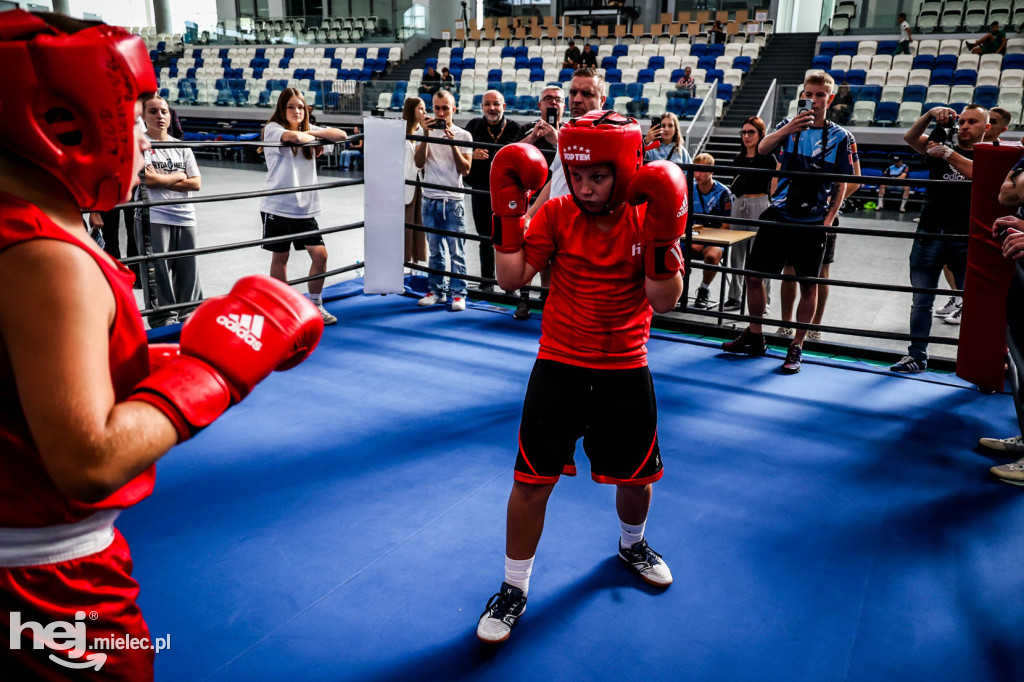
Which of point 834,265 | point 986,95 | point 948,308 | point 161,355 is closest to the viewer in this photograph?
point 161,355

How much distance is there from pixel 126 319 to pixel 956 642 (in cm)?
189

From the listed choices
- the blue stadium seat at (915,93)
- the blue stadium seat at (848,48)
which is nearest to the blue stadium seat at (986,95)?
the blue stadium seat at (915,93)

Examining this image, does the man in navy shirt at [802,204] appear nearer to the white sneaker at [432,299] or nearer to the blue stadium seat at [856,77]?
A: the white sneaker at [432,299]

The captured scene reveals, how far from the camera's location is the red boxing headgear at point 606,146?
60.8 inches

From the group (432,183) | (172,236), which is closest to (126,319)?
(172,236)

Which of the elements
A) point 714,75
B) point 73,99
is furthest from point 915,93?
point 73,99

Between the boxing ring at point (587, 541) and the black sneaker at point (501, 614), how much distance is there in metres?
0.03

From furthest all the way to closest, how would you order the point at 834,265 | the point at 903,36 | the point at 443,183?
the point at 903,36 → the point at 834,265 → the point at 443,183

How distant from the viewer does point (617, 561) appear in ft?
6.57

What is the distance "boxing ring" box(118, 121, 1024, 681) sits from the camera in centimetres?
165

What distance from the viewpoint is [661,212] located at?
1.56 meters

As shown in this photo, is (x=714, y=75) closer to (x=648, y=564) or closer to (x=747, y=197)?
(x=747, y=197)

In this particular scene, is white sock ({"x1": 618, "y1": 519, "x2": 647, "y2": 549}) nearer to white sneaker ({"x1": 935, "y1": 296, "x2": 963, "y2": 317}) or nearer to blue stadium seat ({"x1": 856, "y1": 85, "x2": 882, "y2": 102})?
white sneaker ({"x1": 935, "y1": 296, "x2": 963, "y2": 317})

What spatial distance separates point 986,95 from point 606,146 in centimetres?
1018
